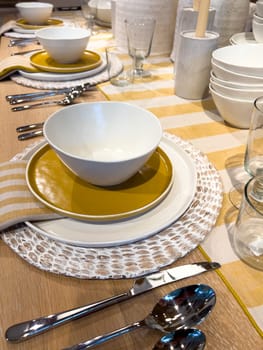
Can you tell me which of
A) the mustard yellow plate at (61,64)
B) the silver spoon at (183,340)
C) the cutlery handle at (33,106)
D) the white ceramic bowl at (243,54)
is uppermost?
the white ceramic bowl at (243,54)

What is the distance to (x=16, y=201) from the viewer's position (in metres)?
0.45

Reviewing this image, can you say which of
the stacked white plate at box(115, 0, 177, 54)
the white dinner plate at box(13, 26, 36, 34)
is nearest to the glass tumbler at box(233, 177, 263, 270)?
the stacked white plate at box(115, 0, 177, 54)

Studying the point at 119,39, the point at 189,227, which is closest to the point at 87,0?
the point at 119,39

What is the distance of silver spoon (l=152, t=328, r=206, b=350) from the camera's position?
1.06 ft

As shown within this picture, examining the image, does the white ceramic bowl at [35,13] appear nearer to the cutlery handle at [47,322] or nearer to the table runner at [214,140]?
the table runner at [214,140]

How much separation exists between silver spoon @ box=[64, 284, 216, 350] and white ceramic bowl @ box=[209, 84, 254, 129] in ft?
1.45

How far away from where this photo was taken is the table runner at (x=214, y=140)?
0.39 meters

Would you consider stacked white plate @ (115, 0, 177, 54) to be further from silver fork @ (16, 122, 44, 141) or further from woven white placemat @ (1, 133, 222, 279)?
woven white placemat @ (1, 133, 222, 279)

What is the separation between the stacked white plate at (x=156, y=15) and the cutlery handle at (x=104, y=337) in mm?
953

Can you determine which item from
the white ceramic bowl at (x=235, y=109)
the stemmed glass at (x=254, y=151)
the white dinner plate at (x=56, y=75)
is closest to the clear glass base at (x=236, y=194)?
the stemmed glass at (x=254, y=151)

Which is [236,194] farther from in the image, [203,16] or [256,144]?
[203,16]

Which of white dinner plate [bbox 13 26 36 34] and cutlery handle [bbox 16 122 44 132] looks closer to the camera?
cutlery handle [bbox 16 122 44 132]

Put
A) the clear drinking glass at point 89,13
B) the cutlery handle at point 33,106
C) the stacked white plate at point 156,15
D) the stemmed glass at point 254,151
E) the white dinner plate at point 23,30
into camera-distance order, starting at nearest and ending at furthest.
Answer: the stemmed glass at point 254,151, the cutlery handle at point 33,106, the stacked white plate at point 156,15, the white dinner plate at point 23,30, the clear drinking glass at point 89,13

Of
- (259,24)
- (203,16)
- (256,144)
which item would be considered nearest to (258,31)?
(259,24)
